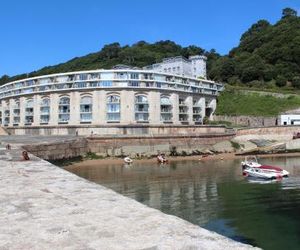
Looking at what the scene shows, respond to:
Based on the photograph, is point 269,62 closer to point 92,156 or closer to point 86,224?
point 92,156

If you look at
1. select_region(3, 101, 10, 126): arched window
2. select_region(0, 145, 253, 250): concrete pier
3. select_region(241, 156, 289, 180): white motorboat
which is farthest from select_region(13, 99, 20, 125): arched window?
select_region(0, 145, 253, 250): concrete pier

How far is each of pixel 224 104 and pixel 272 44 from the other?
39.7m

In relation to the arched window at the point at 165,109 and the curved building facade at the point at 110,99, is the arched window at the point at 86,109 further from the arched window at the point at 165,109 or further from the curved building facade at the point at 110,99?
the arched window at the point at 165,109

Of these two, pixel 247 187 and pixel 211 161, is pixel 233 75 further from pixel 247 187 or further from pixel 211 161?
pixel 247 187

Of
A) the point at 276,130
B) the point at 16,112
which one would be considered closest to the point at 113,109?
the point at 16,112

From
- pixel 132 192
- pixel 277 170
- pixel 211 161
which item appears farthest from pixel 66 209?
pixel 211 161

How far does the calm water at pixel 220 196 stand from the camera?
22336 millimetres

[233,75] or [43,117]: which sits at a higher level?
[233,75]

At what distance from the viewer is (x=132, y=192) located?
121 feet

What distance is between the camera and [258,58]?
13262cm

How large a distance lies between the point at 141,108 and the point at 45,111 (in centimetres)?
2178

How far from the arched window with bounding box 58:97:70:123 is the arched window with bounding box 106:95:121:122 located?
973 cm

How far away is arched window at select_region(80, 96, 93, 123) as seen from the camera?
296 feet

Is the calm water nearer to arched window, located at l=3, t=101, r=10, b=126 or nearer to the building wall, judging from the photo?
the building wall
